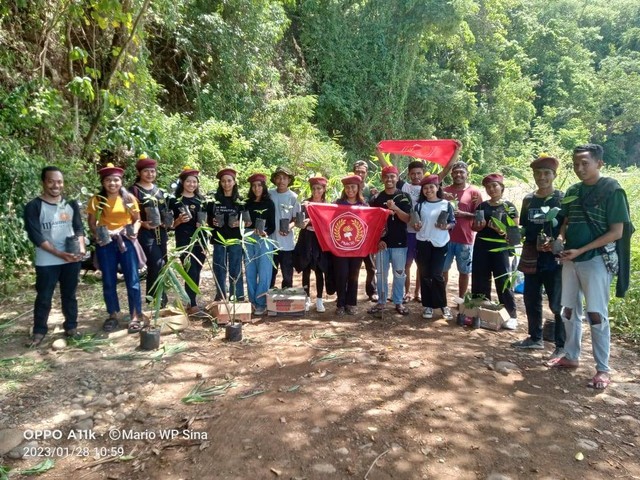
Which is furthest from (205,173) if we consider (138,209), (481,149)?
(481,149)

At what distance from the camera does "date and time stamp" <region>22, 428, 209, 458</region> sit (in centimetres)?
273

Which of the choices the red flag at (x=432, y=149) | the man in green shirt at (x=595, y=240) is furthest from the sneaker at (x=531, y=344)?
the red flag at (x=432, y=149)

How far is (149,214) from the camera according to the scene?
4.51m

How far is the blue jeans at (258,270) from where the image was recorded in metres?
5.18

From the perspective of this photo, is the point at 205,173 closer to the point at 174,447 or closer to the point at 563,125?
the point at 174,447

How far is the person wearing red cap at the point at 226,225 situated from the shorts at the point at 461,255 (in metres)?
2.43

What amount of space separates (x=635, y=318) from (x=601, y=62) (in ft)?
121

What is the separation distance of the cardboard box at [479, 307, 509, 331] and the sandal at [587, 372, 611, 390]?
1.23 metres

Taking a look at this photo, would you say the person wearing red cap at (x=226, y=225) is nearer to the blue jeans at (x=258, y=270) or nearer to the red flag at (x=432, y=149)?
the blue jeans at (x=258, y=270)

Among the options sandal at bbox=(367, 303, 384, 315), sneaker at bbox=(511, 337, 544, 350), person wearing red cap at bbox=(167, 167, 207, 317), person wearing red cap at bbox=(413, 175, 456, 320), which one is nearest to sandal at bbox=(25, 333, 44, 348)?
person wearing red cap at bbox=(167, 167, 207, 317)

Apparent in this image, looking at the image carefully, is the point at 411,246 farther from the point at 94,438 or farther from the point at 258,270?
the point at 94,438

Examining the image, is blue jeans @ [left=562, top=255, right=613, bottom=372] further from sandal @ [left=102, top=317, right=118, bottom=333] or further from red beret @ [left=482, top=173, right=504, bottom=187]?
sandal @ [left=102, top=317, right=118, bottom=333]

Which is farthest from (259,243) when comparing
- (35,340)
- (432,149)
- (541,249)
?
(432,149)

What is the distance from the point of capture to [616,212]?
3.46 m
